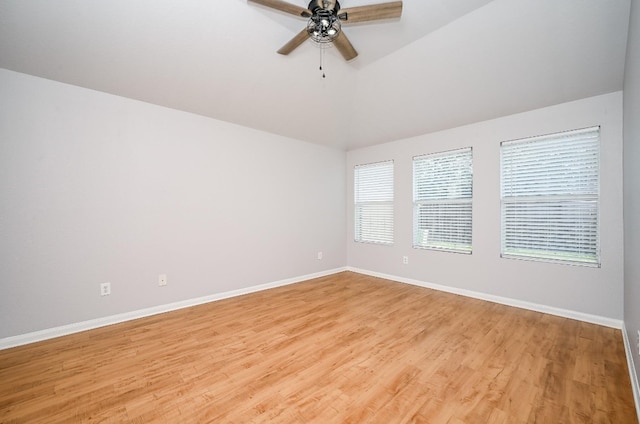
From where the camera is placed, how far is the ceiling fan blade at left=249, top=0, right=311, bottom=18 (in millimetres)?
1800

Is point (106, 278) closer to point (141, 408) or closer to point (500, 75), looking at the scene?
point (141, 408)

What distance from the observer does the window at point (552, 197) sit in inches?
114

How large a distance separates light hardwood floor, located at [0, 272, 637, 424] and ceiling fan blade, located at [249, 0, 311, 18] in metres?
2.69

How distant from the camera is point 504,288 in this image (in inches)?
134

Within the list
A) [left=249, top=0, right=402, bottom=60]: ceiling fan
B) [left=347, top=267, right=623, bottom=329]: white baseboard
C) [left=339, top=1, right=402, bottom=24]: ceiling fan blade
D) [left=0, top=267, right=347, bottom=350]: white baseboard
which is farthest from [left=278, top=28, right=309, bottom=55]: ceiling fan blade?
[left=347, top=267, right=623, bottom=329]: white baseboard

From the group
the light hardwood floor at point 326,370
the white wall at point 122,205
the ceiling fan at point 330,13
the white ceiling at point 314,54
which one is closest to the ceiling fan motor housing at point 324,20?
the ceiling fan at point 330,13

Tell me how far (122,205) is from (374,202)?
3.91 metres

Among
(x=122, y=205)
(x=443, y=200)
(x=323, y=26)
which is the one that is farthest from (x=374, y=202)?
(x=122, y=205)

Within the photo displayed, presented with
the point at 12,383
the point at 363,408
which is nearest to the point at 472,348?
the point at 363,408

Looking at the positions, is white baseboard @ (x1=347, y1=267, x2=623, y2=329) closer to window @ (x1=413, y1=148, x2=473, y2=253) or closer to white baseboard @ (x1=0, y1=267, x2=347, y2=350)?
window @ (x1=413, y1=148, x2=473, y2=253)

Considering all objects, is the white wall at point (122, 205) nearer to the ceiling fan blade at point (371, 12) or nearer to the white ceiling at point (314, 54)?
Answer: the white ceiling at point (314, 54)

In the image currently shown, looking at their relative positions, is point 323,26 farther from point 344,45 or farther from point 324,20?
point 344,45

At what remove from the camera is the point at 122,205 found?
290cm

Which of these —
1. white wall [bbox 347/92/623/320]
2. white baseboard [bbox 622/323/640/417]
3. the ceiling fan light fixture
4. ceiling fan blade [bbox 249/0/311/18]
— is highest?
ceiling fan blade [bbox 249/0/311/18]
